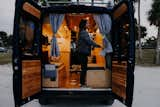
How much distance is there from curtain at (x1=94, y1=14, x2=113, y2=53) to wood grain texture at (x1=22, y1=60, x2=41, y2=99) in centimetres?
162

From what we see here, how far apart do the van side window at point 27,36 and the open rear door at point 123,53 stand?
1773mm

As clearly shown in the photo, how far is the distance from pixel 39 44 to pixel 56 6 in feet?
2.99

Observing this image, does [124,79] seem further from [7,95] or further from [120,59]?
[7,95]

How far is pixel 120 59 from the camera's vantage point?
973 cm

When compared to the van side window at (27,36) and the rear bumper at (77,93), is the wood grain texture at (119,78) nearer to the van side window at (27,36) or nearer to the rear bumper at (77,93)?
the rear bumper at (77,93)

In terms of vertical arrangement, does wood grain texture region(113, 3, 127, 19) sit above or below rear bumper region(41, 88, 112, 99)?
above

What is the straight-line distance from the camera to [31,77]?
947 cm

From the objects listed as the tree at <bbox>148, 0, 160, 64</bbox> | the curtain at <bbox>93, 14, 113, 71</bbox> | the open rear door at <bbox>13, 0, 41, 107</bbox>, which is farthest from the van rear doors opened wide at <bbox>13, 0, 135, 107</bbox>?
the tree at <bbox>148, 0, 160, 64</bbox>

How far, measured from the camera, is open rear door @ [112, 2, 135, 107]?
28.4 ft

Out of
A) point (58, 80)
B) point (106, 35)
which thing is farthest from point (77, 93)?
point (106, 35)

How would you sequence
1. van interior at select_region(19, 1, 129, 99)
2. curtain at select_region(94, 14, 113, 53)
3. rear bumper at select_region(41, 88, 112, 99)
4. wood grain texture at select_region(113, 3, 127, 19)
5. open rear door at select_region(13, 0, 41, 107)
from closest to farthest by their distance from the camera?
1. open rear door at select_region(13, 0, 41, 107)
2. wood grain texture at select_region(113, 3, 127, 19)
3. van interior at select_region(19, 1, 129, 99)
4. rear bumper at select_region(41, 88, 112, 99)
5. curtain at select_region(94, 14, 113, 53)

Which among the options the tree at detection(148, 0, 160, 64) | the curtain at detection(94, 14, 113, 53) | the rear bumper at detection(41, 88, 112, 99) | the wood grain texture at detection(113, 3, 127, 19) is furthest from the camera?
the tree at detection(148, 0, 160, 64)

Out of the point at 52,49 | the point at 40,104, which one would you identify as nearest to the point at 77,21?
the point at 52,49

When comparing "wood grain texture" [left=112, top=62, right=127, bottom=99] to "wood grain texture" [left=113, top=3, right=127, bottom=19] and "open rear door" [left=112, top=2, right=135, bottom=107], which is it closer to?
"open rear door" [left=112, top=2, right=135, bottom=107]
